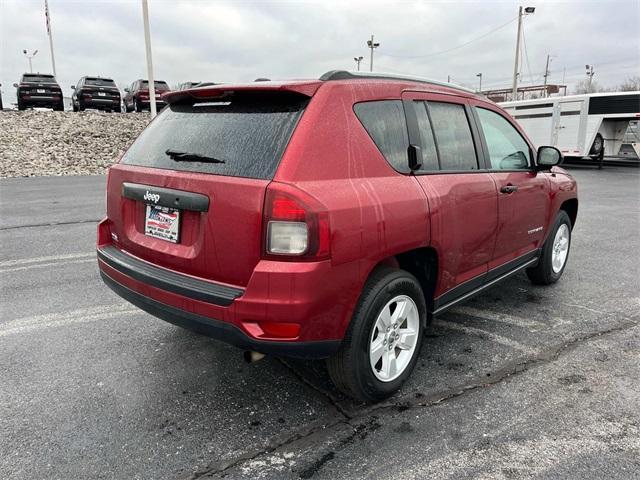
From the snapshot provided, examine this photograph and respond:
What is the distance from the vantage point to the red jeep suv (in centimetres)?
238

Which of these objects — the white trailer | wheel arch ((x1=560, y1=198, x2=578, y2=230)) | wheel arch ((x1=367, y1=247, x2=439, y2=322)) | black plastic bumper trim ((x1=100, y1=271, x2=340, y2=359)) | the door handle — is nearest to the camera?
black plastic bumper trim ((x1=100, y1=271, x2=340, y2=359))

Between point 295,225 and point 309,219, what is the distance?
0.07 meters

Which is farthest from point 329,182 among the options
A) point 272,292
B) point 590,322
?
point 590,322

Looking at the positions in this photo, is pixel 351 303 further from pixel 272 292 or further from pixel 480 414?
pixel 480 414

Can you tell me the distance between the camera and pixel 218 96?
2859 millimetres

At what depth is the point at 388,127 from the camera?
114 inches

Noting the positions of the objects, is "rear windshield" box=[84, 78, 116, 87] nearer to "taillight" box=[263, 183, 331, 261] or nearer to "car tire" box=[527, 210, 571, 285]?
"car tire" box=[527, 210, 571, 285]

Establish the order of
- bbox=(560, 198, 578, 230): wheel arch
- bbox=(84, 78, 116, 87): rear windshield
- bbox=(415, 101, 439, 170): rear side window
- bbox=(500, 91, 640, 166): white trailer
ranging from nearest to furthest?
bbox=(415, 101, 439, 170): rear side window < bbox=(560, 198, 578, 230): wheel arch < bbox=(500, 91, 640, 166): white trailer < bbox=(84, 78, 116, 87): rear windshield

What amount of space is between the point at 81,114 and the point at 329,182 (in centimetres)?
2325

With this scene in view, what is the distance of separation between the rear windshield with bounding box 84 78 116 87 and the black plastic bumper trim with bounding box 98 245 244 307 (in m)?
24.3

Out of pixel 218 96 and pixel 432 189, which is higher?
pixel 218 96

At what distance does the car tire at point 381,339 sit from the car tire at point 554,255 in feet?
7.50

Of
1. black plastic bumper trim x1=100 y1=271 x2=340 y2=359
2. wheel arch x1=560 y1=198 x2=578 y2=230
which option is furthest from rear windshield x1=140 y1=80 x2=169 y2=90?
black plastic bumper trim x1=100 y1=271 x2=340 y2=359

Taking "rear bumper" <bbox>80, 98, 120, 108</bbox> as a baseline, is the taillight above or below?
below
